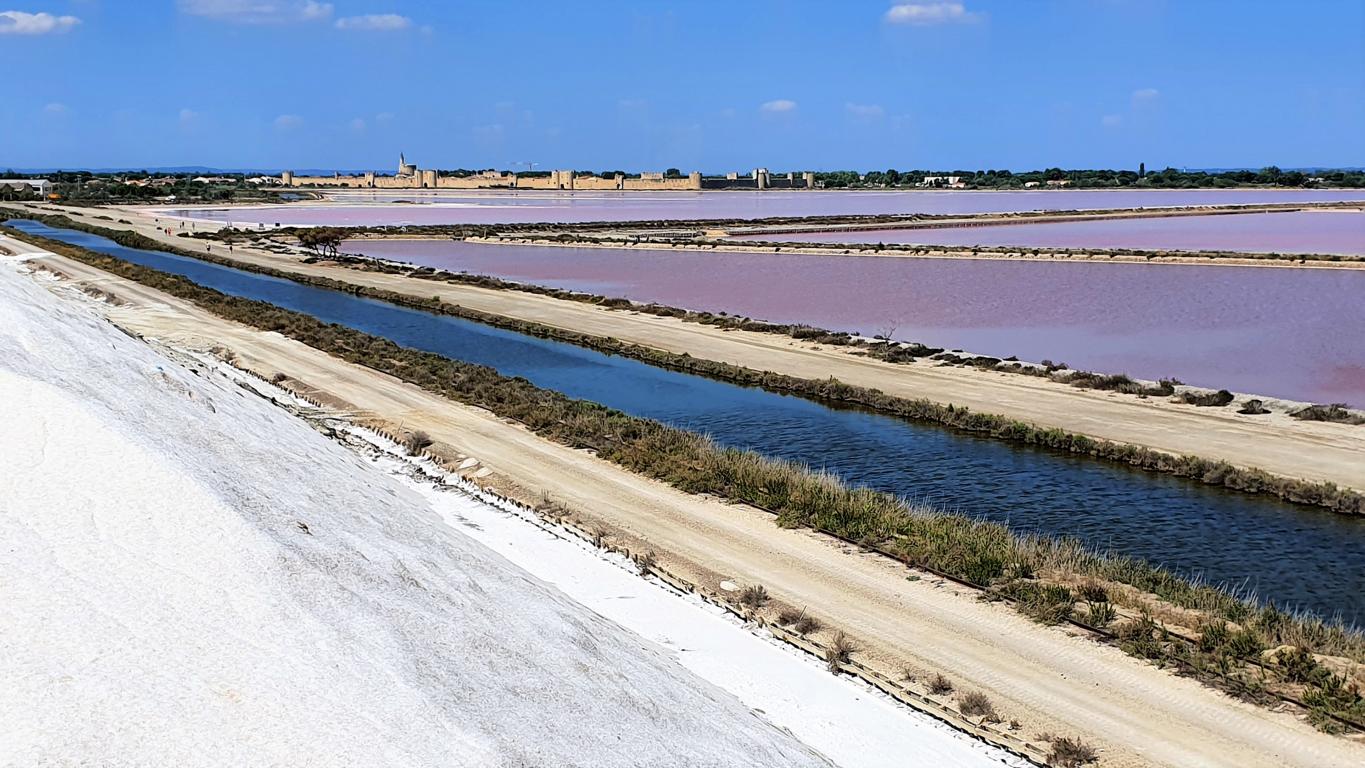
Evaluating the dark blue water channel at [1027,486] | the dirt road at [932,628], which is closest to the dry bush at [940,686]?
the dirt road at [932,628]

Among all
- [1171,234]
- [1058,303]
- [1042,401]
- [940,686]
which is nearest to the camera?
[940,686]

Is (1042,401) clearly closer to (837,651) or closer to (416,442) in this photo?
(416,442)

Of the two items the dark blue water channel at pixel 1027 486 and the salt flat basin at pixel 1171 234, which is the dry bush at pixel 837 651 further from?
the salt flat basin at pixel 1171 234

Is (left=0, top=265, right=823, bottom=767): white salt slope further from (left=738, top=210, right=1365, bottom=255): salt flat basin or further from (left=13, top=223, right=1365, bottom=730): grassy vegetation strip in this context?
(left=738, top=210, right=1365, bottom=255): salt flat basin

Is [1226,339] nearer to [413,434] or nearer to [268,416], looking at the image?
[413,434]

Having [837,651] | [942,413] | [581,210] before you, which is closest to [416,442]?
[837,651]

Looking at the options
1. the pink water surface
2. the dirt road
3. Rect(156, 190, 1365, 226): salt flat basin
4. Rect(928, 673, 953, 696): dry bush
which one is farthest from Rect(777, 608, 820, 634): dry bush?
Rect(156, 190, 1365, 226): salt flat basin

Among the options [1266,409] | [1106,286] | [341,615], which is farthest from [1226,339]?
[341,615]
